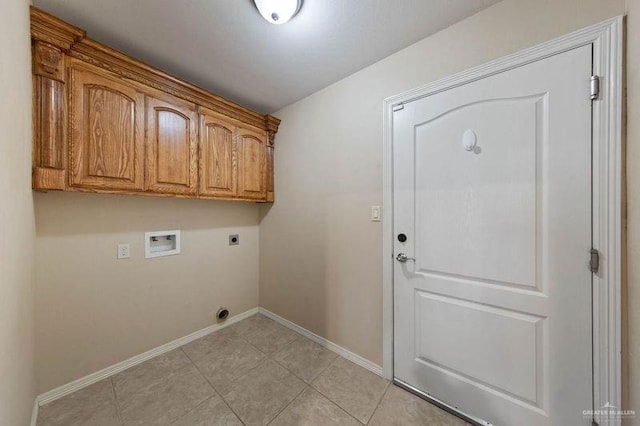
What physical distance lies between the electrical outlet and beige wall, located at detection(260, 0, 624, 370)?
123cm

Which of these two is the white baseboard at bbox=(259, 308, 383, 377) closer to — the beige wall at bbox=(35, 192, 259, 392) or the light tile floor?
the light tile floor

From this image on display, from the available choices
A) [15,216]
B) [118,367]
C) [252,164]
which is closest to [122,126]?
[15,216]

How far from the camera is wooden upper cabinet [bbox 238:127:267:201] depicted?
87.1 inches

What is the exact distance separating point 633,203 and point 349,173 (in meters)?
1.44

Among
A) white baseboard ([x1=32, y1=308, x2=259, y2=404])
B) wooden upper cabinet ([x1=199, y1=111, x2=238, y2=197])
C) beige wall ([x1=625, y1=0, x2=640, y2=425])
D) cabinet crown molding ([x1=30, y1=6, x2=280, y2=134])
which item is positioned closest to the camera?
beige wall ([x1=625, y1=0, x2=640, y2=425])

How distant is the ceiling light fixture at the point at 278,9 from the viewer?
1.20m

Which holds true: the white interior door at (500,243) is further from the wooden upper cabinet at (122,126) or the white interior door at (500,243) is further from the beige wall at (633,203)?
the wooden upper cabinet at (122,126)

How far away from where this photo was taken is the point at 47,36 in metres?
1.18

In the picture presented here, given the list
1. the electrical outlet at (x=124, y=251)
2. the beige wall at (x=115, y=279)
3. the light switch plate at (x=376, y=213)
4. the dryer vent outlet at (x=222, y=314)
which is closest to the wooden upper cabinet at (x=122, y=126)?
the beige wall at (x=115, y=279)

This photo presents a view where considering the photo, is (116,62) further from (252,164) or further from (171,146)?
(252,164)

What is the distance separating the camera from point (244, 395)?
149 centimetres

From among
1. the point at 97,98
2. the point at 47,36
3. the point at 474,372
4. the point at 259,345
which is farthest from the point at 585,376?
the point at 47,36

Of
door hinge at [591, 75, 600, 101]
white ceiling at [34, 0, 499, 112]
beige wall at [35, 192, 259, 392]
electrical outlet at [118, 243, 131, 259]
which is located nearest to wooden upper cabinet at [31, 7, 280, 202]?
white ceiling at [34, 0, 499, 112]

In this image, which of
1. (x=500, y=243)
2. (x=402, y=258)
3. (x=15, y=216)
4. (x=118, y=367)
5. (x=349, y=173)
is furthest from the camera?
(x=349, y=173)
